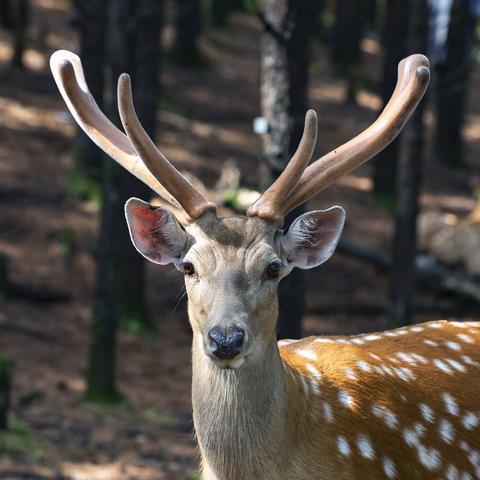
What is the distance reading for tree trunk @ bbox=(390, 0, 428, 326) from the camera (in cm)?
1117

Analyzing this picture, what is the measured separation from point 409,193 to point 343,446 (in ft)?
22.2

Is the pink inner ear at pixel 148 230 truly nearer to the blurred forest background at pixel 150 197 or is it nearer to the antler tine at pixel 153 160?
the antler tine at pixel 153 160

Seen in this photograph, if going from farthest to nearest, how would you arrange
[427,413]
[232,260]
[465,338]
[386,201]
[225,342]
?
[386,201] < [465,338] < [427,413] < [232,260] < [225,342]

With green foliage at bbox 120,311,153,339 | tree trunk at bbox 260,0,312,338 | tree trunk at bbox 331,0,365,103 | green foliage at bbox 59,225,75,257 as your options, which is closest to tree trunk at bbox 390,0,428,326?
tree trunk at bbox 260,0,312,338

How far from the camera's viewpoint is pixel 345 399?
5438mm

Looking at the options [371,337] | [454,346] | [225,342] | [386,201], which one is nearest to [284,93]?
[371,337]

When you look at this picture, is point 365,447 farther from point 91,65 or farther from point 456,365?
point 91,65

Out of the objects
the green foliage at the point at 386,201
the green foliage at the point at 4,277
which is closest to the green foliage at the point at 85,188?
the green foliage at the point at 4,277

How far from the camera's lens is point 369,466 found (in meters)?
5.30

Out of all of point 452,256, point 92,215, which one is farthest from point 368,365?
point 92,215

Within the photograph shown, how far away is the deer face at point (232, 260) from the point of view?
4.68 m

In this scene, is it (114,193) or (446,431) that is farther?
(114,193)

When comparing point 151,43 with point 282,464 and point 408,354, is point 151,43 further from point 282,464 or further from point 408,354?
point 282,464

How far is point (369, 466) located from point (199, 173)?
13085 millimetres
